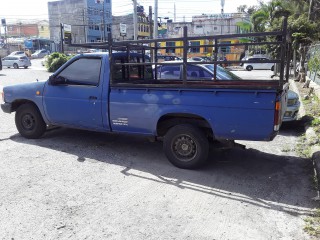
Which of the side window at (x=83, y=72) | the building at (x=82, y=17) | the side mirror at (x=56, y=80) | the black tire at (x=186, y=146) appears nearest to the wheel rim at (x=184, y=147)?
the black tire at (x=186, y=146)

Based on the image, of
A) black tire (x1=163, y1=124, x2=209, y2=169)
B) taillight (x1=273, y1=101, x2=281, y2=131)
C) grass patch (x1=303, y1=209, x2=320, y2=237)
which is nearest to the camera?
grass patch (x1=303, y1=209, x2=320, y2=237)

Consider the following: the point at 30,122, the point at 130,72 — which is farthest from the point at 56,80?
the point at 130,72

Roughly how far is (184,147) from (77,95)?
222 centimetres

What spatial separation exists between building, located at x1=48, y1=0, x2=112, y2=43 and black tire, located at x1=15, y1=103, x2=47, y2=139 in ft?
218

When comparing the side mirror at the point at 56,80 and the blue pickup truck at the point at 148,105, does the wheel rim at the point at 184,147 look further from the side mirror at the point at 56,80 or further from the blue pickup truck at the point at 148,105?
the side mirror at the point at 56,80

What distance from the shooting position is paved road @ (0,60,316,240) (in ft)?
11.4

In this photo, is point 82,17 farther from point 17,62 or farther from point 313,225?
point 313,225

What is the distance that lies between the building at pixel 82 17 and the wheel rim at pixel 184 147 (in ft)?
225

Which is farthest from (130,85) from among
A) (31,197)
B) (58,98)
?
(31,197)

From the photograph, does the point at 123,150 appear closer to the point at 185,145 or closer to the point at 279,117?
the point at 185,145

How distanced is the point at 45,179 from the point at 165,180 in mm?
1750

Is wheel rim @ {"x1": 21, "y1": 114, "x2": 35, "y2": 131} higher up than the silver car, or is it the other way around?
the silver car

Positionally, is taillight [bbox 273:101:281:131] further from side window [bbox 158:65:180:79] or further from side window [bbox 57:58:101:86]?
side window [bbox 158:65:180:79]

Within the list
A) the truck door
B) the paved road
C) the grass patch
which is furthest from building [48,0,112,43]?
the grass patch
